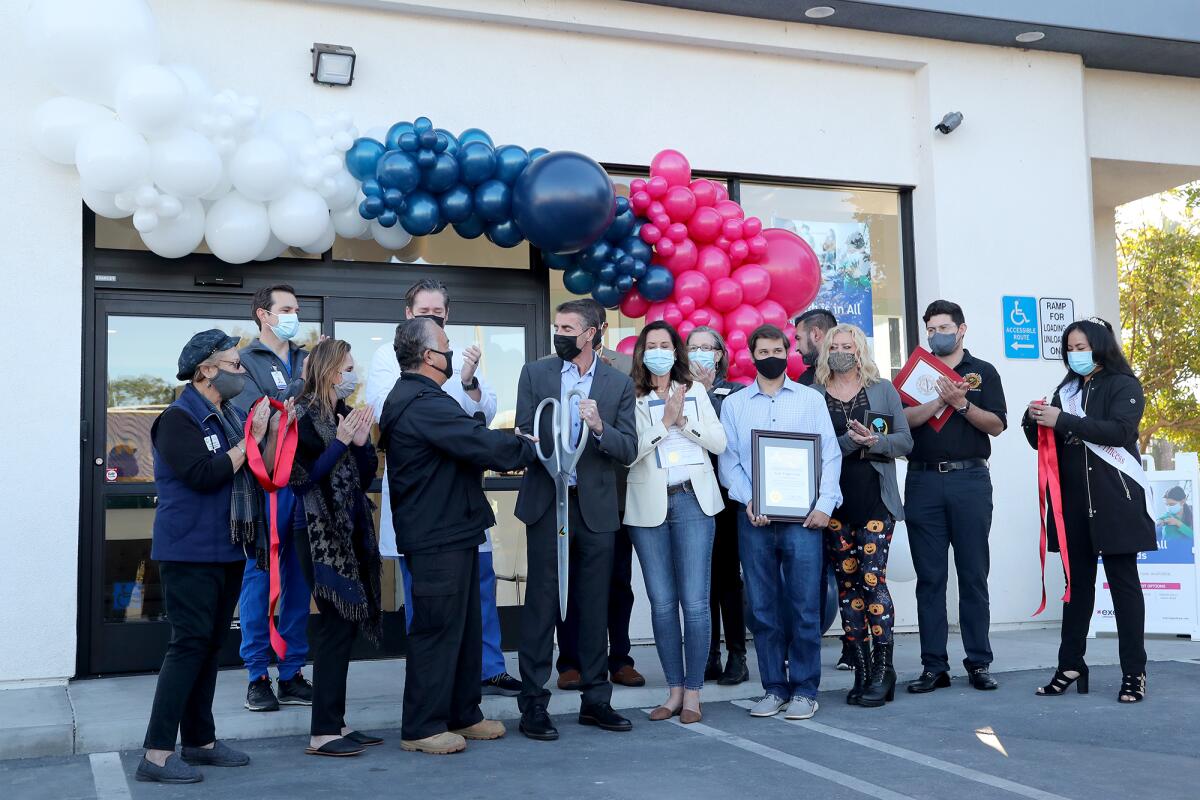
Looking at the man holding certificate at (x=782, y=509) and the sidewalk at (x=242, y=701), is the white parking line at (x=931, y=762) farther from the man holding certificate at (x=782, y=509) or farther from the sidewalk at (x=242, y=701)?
the sidewalk at (x=242, y=701)

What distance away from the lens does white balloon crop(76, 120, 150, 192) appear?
5895mm

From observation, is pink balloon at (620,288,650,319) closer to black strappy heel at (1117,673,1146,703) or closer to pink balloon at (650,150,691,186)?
pink balloon at (650,150,691,186)

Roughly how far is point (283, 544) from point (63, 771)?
1.40m

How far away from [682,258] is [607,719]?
9.79ft

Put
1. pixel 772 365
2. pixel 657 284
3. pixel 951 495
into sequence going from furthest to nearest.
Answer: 1. pixel 657 284
2. pixel 951 495
3. pixel 772 365

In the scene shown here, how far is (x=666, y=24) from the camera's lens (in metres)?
8.20

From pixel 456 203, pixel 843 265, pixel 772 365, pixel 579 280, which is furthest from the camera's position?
pixel 843 265

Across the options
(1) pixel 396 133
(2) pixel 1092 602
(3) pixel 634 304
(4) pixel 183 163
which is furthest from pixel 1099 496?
(4) pixel 183 163

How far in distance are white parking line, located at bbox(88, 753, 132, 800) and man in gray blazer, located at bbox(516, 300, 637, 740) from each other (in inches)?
68.6

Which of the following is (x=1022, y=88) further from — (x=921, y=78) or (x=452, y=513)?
(x=452, y=513)

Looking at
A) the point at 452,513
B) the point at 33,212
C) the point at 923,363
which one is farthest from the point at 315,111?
the point at 923,363

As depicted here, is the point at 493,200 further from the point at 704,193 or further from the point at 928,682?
the point at 928,682

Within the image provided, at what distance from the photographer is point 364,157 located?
6680 millimetres

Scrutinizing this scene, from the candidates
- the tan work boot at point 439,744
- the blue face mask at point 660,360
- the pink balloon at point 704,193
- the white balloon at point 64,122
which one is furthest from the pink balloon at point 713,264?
the white balloon at point 64,122
